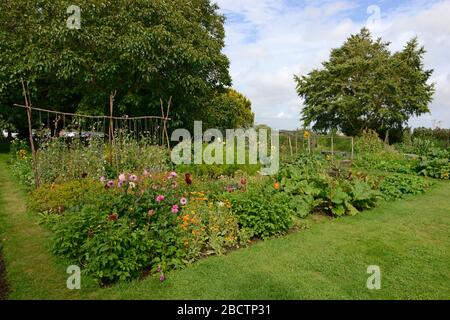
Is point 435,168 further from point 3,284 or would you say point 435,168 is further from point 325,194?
point 3,284

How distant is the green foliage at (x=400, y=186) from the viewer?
7.48 metres

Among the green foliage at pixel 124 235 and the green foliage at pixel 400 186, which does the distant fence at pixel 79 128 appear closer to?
the green foliage at pixel 124 235

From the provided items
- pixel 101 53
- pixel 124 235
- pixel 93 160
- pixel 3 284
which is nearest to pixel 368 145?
pixel 101 53

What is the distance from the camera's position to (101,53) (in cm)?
1227

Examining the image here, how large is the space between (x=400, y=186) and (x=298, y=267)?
5.14m

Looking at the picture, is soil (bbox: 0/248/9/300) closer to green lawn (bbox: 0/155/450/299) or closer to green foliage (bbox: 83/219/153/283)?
green lawn (bbox: 0/155/450/299)

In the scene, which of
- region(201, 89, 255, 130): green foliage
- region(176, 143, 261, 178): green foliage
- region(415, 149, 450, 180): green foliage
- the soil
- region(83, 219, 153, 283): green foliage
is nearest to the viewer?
the soil

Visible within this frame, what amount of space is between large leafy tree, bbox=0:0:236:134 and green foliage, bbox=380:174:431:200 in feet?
24.8

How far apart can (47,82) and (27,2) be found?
9.31 ft

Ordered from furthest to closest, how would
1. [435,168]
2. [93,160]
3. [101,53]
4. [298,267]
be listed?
[101,53] → [435,168] → [93,160] → [298,267]

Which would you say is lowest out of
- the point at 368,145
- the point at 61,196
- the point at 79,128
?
the point at 61,196

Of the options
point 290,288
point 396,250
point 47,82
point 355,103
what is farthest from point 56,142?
point 355,103

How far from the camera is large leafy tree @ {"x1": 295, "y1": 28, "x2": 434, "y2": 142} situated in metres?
22.9

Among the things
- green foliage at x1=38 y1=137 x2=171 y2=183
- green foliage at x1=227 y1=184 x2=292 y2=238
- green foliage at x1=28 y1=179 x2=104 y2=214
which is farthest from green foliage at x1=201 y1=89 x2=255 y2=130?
green foliage at x1=227 y1=184 x2=292 y2=238
